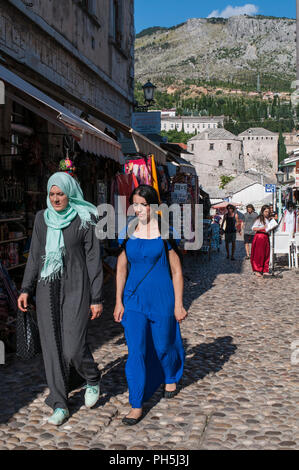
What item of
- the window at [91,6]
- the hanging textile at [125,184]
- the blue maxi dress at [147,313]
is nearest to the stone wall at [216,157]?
the window at [91,6]

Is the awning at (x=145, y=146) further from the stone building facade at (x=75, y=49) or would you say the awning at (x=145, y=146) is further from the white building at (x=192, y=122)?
the white building at (x=192, y=122)

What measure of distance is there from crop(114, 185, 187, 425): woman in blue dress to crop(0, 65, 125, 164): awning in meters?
2.02

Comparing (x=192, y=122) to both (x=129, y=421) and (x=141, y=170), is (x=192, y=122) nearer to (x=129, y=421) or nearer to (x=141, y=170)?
(x=141, y=170)

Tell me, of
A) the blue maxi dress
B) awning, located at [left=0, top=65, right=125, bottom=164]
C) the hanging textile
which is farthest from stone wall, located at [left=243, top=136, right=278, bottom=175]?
the blue maxi dress

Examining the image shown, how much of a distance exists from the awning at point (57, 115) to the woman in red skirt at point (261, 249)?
613cm

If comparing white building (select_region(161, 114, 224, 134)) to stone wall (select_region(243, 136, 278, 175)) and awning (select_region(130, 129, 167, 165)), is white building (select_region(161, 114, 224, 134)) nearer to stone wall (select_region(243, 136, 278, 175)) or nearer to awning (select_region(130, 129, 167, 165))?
stone wall (select_region(243, 136, 278, 175))

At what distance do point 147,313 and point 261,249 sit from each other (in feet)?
29.9

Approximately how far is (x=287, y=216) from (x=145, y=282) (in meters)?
11.3

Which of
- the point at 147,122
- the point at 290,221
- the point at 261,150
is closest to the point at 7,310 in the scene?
the point at 147,122

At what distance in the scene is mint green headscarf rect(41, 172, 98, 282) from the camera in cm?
397

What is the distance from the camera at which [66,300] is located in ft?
13.1

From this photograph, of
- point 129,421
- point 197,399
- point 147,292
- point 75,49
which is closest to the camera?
point 129,421

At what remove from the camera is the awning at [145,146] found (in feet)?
27.3

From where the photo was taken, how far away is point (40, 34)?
30.9 feet
